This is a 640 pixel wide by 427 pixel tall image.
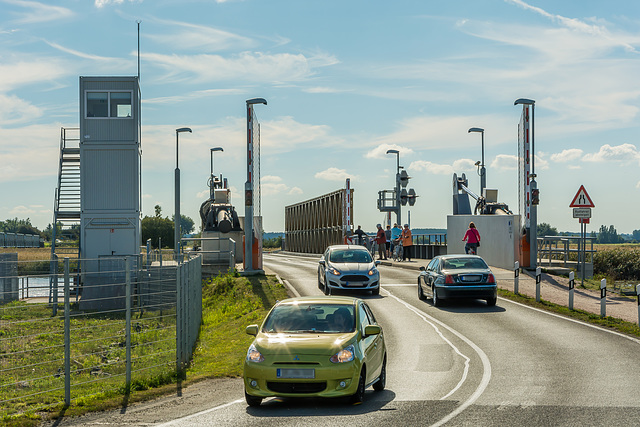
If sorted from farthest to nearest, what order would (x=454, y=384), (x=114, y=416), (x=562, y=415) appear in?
(x=454, y=384)
(x=114, y=416)
(x=562, y=415)

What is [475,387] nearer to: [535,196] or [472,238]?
[472,238]

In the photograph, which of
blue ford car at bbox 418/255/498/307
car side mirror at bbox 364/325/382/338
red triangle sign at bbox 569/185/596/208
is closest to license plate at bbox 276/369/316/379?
car side mirror at bbox 364/325/382/338

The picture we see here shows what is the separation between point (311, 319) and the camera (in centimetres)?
1102

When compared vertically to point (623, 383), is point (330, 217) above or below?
above

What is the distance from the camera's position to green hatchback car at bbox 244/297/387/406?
32.1 feet

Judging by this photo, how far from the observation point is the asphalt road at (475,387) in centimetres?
930

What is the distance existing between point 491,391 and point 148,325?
1181cm

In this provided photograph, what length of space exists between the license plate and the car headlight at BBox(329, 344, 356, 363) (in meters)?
0.31

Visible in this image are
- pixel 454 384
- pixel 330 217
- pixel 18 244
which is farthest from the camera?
pixel 330 217

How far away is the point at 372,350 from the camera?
35.4 feet

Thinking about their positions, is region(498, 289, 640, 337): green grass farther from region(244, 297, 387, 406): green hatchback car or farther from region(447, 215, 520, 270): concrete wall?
region(244, 297, 387, 406): green hatchback car

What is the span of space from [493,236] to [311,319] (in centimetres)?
2484

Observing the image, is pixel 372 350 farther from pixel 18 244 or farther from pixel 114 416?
pixel 18 244

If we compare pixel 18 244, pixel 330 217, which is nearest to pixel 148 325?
pixel 18 244
